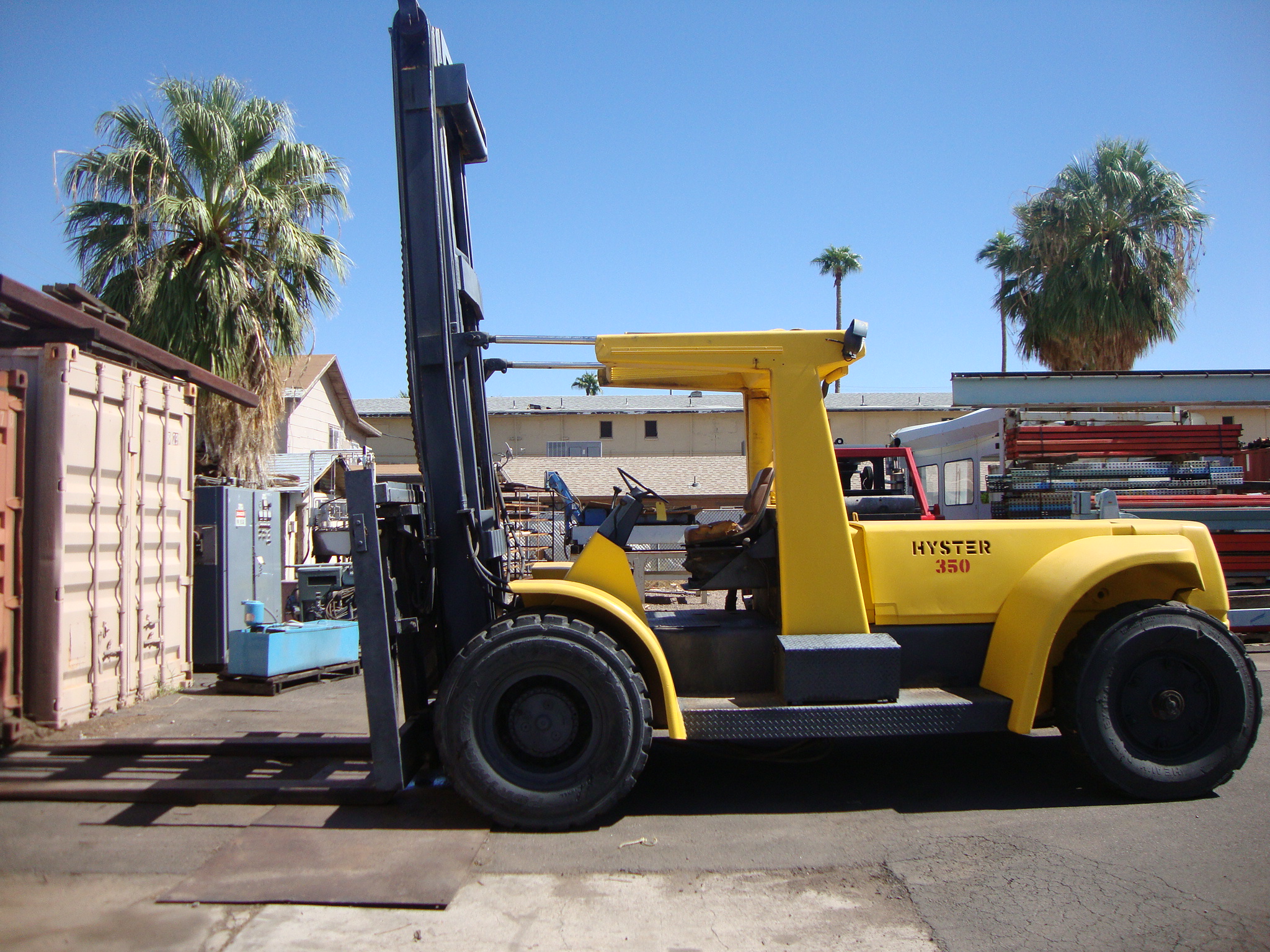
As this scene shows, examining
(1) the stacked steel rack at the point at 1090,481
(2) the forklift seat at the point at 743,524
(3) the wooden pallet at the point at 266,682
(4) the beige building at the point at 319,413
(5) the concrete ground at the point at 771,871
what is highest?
(4) the beige building at the point at 319,413

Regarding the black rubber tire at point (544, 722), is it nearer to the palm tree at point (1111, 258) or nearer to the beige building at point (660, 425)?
the palm tree at point (1111, 258)

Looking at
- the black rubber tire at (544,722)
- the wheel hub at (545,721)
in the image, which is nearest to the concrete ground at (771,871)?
the black rubber tire at (544,722)

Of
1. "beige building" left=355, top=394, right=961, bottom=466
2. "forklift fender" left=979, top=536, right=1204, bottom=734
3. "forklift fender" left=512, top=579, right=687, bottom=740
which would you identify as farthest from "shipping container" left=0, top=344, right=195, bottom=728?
"beige building" left=355, top=394, right=961, bottom=466

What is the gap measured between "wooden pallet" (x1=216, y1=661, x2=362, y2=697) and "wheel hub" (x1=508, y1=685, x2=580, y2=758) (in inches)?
158

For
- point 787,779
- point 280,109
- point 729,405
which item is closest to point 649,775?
point 787,779

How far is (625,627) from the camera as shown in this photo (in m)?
4.80

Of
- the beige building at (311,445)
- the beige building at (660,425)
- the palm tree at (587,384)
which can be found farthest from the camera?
the palm tree at (587,384)

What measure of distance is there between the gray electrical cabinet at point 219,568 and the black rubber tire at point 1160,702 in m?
8.34

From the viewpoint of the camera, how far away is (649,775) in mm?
5461

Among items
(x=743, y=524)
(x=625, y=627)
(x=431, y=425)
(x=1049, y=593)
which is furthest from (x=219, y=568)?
(x=1049, y=593)

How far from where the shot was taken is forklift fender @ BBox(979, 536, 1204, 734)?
4727 millimetres

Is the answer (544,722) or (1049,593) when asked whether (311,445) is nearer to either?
(544,722)

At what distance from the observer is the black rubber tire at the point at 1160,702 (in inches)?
188

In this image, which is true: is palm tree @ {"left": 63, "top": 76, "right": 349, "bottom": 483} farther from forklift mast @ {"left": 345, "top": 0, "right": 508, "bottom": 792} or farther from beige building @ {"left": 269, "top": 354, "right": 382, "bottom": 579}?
forklift mast @ {"left": 345, "top": 0, "right": 508, "bottom": 792}
